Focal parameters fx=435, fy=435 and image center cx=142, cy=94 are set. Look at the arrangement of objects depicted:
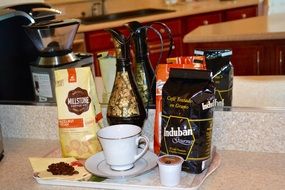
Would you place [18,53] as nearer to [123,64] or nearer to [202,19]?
[123,64]

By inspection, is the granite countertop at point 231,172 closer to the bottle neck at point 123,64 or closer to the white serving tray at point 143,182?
the white serving tray at point 143,182

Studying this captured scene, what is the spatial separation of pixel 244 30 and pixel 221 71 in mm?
235

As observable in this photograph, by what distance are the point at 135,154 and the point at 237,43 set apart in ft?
1.69

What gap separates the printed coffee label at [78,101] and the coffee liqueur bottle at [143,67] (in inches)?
6.6

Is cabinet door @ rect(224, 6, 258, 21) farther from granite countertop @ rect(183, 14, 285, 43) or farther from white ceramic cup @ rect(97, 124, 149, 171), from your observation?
white ceramic cup @ rect(97, 124, 149, 171)

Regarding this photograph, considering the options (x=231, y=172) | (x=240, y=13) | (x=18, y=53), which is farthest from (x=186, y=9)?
(x=231, y=172)

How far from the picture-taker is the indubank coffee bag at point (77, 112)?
1115 millimetres

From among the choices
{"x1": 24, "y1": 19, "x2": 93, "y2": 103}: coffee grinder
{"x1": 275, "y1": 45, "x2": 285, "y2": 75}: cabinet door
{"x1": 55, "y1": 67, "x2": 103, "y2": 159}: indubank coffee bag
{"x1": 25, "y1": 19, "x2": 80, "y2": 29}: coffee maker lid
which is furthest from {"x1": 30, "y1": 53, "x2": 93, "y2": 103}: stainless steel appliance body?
{"x1": 275, "y1": 45, "x2": 285, "y2": 75}: cabinet door

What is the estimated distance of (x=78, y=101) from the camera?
3.65ft

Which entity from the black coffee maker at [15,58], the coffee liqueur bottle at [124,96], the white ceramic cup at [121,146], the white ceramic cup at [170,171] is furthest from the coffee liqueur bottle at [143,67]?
the black coffee maker at [15,58]

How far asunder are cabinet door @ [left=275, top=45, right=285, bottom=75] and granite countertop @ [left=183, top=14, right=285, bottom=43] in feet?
0.13

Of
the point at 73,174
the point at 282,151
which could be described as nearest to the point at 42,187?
the point at 73,174

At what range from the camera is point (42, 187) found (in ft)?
3.32

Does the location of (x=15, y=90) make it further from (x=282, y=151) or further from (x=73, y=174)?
(x=282, y=151)
